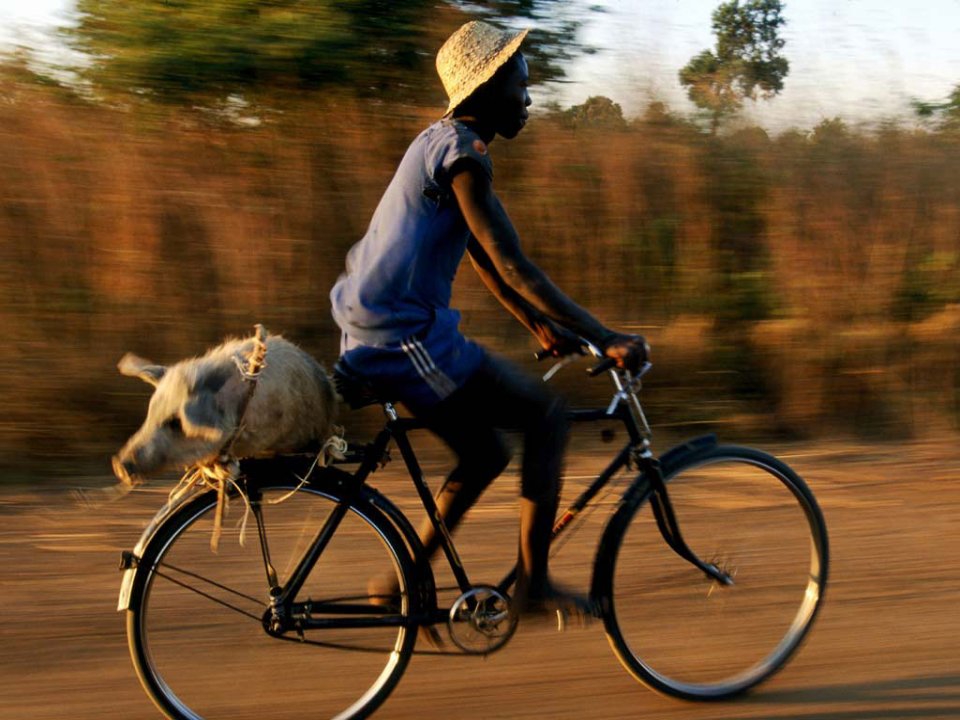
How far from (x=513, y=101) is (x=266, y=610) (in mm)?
1632

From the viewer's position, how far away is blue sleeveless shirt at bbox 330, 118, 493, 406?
2926 mm

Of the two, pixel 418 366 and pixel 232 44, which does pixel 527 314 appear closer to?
pixel 418 366

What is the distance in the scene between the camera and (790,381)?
697cm

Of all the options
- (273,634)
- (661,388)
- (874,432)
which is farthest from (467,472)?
(874,432)

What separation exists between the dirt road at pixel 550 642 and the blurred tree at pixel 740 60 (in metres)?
4.10

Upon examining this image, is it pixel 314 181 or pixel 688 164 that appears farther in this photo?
pixel 688 164

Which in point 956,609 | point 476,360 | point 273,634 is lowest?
point 956,609

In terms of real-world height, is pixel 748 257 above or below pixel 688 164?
below

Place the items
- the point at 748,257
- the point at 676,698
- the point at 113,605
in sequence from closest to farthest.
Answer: the point at 676,698 < the point at 113,605 < the point at 748,257

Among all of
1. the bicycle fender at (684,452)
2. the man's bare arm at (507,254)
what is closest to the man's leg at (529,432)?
the man's bare arm at (507,254)

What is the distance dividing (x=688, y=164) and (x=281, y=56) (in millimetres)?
3005

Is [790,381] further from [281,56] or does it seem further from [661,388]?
[281,56]

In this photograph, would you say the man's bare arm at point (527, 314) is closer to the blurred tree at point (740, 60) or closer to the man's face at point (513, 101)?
the man's face at point (513, 101)

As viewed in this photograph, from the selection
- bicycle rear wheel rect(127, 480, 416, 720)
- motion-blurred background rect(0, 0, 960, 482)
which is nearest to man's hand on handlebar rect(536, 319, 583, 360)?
bicycle rear wheel rect(127, 480, 416, 720)
